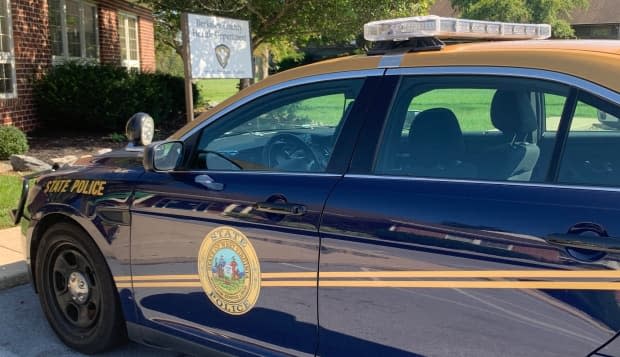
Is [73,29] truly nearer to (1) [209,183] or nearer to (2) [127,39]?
(2) [127,39]

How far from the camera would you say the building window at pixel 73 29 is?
44.7 feet

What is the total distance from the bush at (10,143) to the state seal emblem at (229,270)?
822 cm

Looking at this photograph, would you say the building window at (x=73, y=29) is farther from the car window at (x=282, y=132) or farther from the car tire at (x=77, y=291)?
the car window at (x=282, y=132)

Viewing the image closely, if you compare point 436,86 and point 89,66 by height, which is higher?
point 89,66

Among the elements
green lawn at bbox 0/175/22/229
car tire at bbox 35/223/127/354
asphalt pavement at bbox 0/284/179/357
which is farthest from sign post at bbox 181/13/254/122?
car tire at bbox 35/223/127/354

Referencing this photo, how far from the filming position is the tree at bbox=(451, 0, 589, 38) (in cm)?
3403

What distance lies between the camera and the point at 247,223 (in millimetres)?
2660

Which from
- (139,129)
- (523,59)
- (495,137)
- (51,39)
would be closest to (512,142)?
(495,137)

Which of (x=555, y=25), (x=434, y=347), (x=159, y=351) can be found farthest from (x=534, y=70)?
(x=555, y=25)

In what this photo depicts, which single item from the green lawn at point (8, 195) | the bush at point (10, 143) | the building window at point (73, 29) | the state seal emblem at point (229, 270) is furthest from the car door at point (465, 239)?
the building window at point (73, 29)

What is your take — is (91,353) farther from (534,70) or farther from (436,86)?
(534,70)

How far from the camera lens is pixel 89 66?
13125 mm

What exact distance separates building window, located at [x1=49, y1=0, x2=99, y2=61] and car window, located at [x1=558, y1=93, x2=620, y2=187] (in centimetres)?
1324

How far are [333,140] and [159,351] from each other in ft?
6.32
